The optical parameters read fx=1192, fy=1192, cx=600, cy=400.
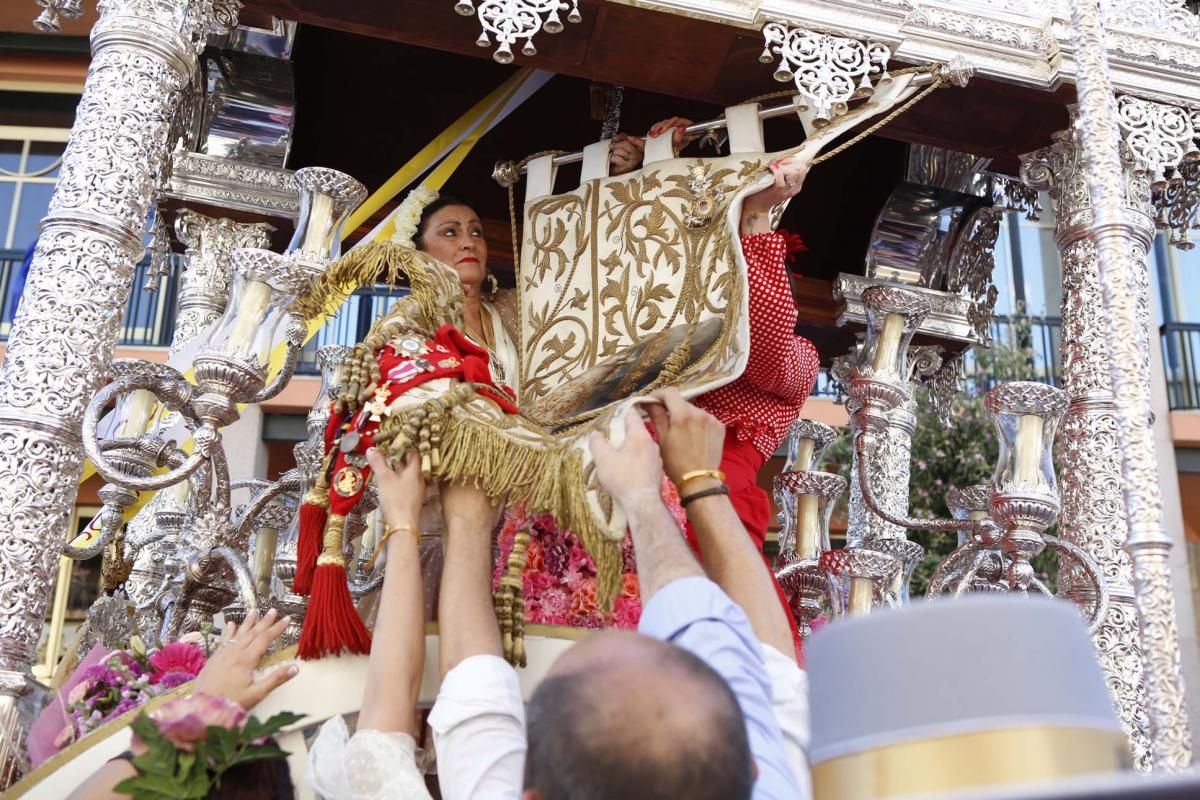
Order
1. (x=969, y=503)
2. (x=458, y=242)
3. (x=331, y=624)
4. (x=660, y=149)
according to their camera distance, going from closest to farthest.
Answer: (x=331, y=624) < (x=458, y=242) < (x=660, y=149) < (x=969, y=503)

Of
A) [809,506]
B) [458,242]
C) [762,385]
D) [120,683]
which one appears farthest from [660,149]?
[809,506]

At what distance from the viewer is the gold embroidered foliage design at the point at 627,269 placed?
11.2 feet

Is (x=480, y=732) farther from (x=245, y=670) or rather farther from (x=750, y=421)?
(x=750, y=421)

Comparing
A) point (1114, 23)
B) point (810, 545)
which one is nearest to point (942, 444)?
point (810, 545)

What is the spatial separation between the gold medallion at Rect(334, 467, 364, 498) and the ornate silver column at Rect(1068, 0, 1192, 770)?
1676 mm

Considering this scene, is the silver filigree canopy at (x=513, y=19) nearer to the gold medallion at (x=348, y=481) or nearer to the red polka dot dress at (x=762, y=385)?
the red polka dot dress at (x=762, y=385)

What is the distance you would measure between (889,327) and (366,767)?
3876 mm

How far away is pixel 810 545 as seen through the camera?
5.62 meters

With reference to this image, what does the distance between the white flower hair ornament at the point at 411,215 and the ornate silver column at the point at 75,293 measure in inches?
27.2

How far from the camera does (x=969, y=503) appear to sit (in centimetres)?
457

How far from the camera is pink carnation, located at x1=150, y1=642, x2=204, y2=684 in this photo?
278 centimetres

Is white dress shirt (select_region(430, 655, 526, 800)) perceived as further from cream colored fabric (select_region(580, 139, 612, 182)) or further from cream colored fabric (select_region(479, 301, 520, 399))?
cream colored fabric (select_region(580, 139, 612, 182))

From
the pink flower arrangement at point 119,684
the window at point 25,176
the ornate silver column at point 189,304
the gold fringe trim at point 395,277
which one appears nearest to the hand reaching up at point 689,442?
the gold fringe trim at point 395,277

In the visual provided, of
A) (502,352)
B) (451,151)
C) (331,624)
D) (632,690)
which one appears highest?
(451,151)
